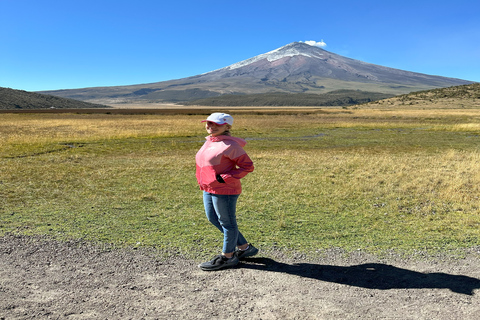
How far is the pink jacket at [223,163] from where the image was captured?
4680 mm

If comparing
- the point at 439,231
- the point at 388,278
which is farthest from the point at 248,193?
the point at 388,278

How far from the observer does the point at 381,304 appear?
4180 millimetres

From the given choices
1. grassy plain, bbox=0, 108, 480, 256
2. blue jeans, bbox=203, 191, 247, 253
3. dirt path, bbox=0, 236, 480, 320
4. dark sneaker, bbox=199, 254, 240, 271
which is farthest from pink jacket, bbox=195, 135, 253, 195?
grassy plain, bbox=0, 108, 480, 256

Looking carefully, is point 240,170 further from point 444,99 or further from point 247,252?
point 444,99

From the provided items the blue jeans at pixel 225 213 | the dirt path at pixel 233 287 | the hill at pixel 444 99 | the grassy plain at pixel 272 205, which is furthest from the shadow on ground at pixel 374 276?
the hill at pixel 444 99

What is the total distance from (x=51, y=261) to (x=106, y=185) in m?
5.99

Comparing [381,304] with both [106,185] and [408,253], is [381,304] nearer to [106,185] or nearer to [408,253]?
[408,253]

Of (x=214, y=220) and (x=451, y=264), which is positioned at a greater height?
(x=214, y=220)

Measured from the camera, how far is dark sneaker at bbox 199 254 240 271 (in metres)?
5.13

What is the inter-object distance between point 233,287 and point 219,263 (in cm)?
60

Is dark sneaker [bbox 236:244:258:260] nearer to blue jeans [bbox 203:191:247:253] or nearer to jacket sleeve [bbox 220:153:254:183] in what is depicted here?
blue jeans [bbox 203:191:247:253]

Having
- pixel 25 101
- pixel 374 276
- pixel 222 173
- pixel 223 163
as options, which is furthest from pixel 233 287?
pixel 25 101

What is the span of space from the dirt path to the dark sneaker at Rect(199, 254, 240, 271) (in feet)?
0.30

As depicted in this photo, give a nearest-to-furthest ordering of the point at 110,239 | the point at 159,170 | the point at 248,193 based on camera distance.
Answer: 1. the point at 110,239
2. the point at 248,193
3. the point at 159,170
